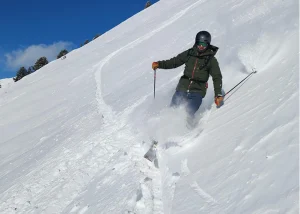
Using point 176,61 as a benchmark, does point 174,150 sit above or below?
below

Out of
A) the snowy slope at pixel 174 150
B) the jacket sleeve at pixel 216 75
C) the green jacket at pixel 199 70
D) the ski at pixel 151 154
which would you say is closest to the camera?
the snowy slope at pixel 174 150

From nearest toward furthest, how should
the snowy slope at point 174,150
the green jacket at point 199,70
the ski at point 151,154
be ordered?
the snowy slope at point 174,150 → the ski at point 151,154 → the green jacket at point 199,70

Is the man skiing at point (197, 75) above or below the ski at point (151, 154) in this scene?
above

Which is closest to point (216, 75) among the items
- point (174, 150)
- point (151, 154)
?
point (174, 150)

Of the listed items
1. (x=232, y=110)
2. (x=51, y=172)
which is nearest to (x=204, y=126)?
(x=232, y=110)

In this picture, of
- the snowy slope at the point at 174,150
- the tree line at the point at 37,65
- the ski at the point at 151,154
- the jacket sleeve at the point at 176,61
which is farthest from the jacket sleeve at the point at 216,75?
the tree line at the point at 37,65

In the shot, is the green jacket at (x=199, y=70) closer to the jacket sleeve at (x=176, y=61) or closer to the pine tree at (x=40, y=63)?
the jacket sleeve at (x=176, y=61)

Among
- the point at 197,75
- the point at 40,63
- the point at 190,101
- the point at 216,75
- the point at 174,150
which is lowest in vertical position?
the point at 174,150

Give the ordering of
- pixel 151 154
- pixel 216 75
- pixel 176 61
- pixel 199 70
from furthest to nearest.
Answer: pixel 176 61
pixel 199 70
pixel 216 75
pixel 151 154

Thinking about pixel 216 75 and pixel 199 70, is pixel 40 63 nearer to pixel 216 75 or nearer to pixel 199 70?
pixel 199 70

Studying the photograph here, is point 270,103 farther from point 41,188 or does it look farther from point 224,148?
point 41,188

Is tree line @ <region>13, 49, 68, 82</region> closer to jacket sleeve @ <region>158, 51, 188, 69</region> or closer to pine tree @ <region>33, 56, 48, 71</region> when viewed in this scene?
pine tree @ <region>33, 56, 48, 71</region>

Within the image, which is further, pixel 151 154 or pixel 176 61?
pixel 176 61

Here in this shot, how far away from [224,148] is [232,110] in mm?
1433
